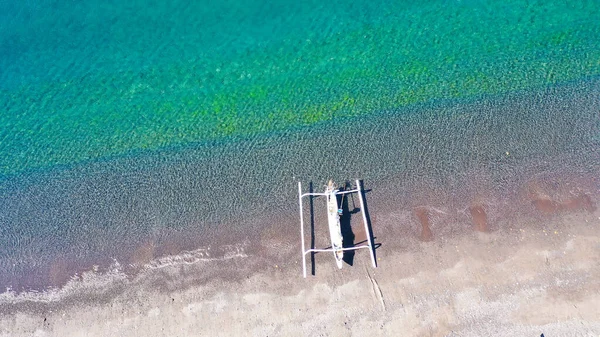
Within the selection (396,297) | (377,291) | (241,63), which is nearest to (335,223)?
(377,291)

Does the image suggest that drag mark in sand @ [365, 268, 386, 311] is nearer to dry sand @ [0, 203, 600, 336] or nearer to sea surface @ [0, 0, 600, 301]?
dry sand @ [0, 203, 600, 336]

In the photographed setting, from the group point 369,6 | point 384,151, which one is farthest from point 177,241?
point 369,6

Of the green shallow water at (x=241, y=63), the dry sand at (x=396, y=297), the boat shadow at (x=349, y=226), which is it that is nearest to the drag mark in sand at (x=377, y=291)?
the dry sand at (x=396, y=297)

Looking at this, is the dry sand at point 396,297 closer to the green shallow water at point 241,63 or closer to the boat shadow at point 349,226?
the boat shadow at point 349,226

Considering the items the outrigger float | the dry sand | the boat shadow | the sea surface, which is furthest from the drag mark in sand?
the sea surface

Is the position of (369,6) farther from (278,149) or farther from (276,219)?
(276,219)

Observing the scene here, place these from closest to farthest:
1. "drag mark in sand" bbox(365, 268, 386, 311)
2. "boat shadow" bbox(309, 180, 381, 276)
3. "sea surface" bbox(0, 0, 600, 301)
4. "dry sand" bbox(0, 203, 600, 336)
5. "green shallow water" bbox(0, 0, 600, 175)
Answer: "dry sand" bbox(0, 203, 600, 336) < "drag mark in sand" bbox(365, 268, 386, 311) < "boat shadow" bbox(309, 180, 381, 276) < "sea surface" bbox(0, 0, 600, 301) < "green shallow water" bbox(0, 0, 600, 175)
